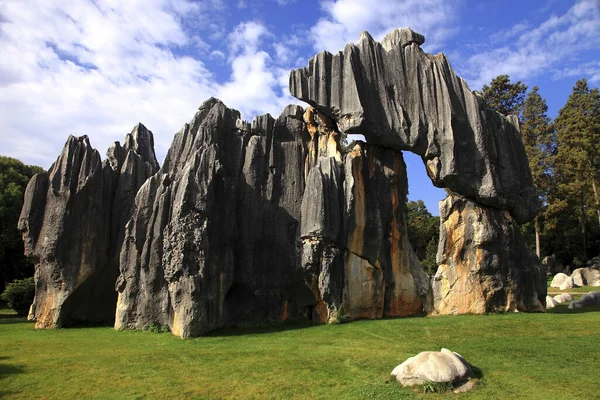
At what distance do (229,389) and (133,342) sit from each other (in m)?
6.98

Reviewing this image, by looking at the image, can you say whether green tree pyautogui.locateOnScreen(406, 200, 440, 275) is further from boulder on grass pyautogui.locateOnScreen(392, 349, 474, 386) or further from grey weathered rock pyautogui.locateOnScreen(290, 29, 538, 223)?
boulder on grass pyautogui.locateOnScreen(392, 349, 474, 386)

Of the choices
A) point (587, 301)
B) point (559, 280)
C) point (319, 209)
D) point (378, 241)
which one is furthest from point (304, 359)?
point (559, 280)

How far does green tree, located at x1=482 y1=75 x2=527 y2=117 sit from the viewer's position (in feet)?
157

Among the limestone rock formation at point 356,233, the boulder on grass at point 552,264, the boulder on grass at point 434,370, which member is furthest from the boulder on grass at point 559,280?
the boulder on grass at point 434,370

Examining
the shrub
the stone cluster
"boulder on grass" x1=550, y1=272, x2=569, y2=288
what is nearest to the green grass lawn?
the stone cluster

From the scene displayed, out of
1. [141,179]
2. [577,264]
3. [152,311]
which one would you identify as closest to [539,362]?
[152,311]

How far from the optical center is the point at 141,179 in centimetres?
2288

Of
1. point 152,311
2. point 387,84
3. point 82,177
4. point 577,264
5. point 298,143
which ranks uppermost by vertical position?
point 387,84

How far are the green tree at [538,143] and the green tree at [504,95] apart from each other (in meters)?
0.96

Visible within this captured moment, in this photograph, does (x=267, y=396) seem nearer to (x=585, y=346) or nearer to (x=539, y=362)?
(x=539, y=362)

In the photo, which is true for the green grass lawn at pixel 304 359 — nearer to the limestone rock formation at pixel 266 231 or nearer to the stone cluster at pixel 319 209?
the limestone rock formation at pixel 266 231

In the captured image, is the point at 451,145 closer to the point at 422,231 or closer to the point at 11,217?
the point at 422,231

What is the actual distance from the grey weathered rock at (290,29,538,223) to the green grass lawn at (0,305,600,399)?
599 cm

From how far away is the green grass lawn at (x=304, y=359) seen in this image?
10000 millimetres
